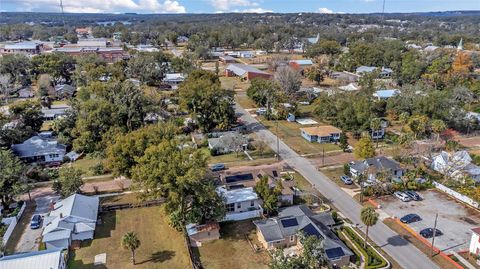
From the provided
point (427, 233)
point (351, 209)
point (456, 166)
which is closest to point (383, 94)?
point (456, 166)

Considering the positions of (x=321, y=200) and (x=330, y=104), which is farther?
(x=330, y=104)

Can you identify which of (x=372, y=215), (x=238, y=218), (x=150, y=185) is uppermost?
(x=150, y=185)

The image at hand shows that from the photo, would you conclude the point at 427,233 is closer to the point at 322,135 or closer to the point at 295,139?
the point at 322,135

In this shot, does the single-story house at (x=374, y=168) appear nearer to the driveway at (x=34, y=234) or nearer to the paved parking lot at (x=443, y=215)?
the paved parking lot at (x=443, y=215)

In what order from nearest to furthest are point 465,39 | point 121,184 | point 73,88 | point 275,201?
1. point 275,201
2. point 121,184
3. point 73,88
4. point 465,39

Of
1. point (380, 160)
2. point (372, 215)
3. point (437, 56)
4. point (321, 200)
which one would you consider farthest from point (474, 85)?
point (372, 215)

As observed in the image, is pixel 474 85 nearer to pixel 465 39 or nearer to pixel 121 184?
pixel 121 184

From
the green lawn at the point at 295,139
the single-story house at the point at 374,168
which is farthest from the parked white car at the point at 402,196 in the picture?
the green lawn at the point at 295,139
